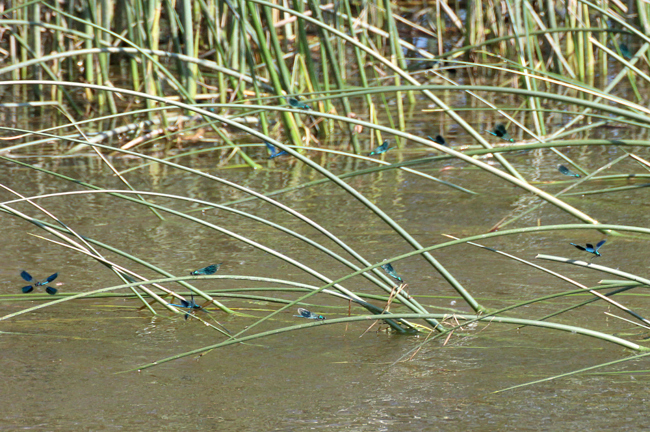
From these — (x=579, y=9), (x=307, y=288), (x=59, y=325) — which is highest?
(x=579, y=9)

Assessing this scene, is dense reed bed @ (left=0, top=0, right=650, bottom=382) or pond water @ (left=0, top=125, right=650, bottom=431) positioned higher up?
dense reed bed @ (left=0, top=0, right=650, bottom=382)

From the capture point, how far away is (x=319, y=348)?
50.8 inches

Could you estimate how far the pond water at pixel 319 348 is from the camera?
A: 1068 mm

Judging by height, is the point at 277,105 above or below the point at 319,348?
above

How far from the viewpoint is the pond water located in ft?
3.51

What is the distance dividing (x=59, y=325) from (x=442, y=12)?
13.8ft

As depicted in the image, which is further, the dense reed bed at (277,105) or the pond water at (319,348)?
the dense reed bed at (277,105)

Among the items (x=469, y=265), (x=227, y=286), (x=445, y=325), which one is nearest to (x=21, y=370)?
(x=227, y=286)

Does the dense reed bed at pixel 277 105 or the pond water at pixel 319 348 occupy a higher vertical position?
the dense reed bed at pixel 277 105

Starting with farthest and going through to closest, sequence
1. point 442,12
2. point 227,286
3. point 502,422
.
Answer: point 442,12 → point 227,286 → point 502,422

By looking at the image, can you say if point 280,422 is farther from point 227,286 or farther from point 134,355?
point 227,286

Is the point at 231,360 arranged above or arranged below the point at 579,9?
below

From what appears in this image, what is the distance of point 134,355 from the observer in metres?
1.27

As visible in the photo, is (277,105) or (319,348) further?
(277,105)
